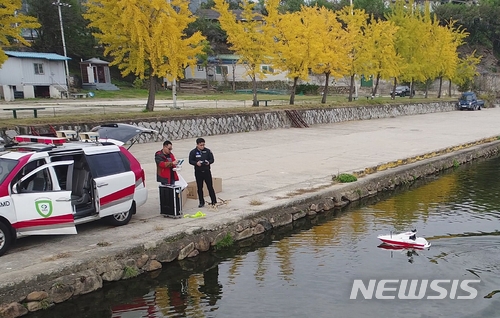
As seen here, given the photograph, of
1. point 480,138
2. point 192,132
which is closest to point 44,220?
point 192,132

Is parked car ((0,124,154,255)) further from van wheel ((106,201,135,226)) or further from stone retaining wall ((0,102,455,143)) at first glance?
stone retaining wall ((0,102,455,143))

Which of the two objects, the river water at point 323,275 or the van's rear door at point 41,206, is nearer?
the river water at point 323,275

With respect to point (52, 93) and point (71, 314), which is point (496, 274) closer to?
point (71, 314)

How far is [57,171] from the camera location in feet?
30.5

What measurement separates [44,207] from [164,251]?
2276 millimetres

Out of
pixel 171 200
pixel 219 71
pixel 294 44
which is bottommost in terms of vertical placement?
pixel 171 200

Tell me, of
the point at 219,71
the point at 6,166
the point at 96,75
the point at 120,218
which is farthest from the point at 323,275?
the point at 219,71

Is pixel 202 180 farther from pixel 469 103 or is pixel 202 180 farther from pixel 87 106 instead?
pixel 469 103

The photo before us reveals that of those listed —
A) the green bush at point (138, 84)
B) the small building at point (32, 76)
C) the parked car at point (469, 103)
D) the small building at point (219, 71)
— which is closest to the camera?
the small building at point (32, 76)

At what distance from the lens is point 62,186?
931 centimetres

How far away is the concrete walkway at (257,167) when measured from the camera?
27.5 ft

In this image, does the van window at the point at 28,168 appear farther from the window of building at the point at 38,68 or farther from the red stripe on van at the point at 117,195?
the window of building at the point at 38,68
